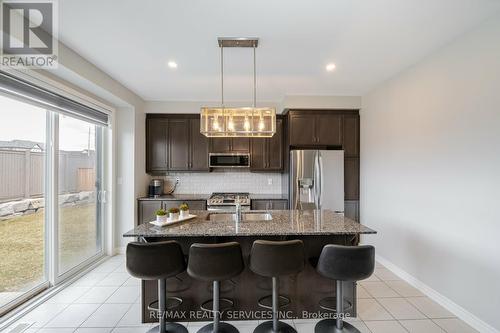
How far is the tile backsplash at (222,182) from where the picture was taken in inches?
188

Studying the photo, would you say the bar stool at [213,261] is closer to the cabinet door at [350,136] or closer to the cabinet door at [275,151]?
the cabinet door at [275,151]

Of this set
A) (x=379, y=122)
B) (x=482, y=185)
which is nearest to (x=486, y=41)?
(x=482, y=185)

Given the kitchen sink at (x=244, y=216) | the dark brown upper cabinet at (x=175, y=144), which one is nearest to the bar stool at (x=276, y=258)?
the kitchen sink at (x=244, y=216)

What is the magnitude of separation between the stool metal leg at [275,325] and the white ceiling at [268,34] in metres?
2.27

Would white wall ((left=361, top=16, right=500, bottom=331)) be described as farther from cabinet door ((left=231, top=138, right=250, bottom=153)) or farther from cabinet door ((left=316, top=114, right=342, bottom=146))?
cabinet door ((left=231, top=138, right=250, bottom=153))

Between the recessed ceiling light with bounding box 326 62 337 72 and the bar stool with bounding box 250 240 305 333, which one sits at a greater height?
the recessed ceiling light with bounding box 326 62 337 72

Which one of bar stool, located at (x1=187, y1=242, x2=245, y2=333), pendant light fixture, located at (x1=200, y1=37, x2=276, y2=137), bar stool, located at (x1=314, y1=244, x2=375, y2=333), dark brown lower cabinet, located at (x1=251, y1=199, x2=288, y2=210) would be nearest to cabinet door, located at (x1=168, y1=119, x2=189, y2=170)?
dark brown lower cabinet, located at (x1=251, y1=199, x2=288, y2=210)

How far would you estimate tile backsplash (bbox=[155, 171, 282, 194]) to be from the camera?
479cm

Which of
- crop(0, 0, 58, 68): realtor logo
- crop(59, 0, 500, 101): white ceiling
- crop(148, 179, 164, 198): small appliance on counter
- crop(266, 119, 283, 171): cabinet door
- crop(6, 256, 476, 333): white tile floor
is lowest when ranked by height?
crop(6, 256, 476, 333): white tile floor

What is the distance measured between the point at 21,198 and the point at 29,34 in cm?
160

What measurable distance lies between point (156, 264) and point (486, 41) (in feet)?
11.2

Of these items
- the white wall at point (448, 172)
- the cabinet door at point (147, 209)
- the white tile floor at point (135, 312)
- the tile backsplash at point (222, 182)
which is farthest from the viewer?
the tile backsplash at point (222, 182)

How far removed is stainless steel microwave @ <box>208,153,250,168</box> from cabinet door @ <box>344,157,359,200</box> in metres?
1.79

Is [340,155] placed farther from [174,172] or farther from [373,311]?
[174,172]
